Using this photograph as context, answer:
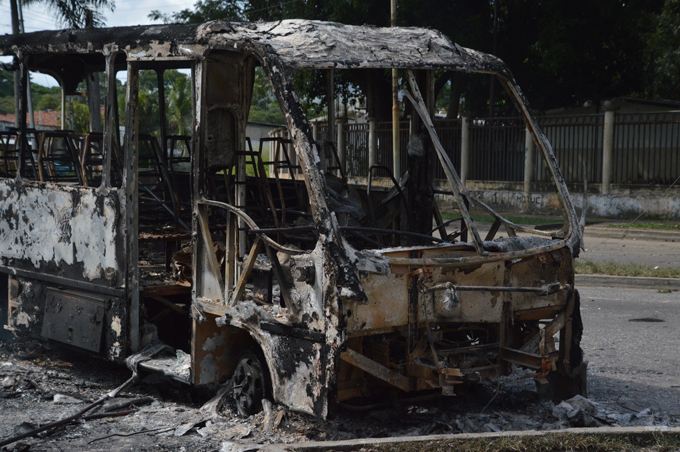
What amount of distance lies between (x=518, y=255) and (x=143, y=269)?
3262 mm

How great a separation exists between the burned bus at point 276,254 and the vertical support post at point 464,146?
530 inches

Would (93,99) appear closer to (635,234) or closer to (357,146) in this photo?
(635,234)

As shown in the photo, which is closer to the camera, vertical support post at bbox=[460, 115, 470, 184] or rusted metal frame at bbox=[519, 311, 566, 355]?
rusted metal frame at bbox=[519, 311, 566, 355]

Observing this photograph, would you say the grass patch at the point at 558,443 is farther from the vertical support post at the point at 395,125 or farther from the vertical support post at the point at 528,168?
the vertical support post at the point at 528,168

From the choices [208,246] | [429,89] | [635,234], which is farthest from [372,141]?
[208,246]

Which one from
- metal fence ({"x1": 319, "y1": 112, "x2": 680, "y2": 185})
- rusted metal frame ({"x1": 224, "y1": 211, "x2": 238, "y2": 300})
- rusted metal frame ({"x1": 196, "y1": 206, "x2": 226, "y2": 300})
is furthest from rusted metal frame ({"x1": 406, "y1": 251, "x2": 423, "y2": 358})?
metal fence ({"x1": 319, "y1": 112, "x2": 680, "y2": 185})

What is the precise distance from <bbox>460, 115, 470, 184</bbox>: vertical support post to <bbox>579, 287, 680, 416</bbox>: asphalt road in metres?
10.1

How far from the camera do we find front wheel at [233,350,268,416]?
4512mm

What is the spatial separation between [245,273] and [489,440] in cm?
159

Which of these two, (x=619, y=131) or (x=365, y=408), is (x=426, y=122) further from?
(x=619, y=131)

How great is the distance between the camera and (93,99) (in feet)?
22.6

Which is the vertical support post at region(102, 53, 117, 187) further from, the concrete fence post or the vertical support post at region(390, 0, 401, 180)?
the concrete fence post

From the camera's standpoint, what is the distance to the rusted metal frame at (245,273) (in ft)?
14.0

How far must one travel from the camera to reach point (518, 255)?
4.46 metres
